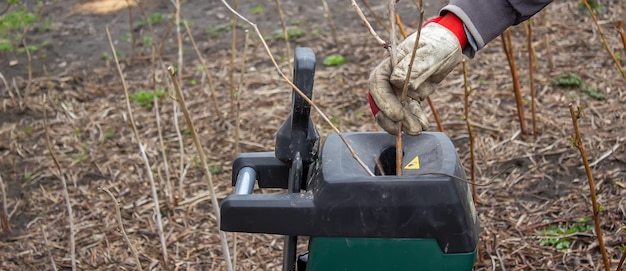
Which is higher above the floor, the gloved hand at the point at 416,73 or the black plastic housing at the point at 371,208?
the gloved hand at the point at 416,73

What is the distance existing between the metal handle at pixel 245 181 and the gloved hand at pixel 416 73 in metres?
0.34

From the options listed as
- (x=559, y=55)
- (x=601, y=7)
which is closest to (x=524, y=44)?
(x=559, y=55)

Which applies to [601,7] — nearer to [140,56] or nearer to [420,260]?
[140,56]

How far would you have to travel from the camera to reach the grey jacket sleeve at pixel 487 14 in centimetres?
198

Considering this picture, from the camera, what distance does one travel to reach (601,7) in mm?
4742

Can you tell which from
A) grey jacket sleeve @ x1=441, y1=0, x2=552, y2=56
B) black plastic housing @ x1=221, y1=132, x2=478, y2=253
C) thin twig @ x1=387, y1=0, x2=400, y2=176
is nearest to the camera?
black plastic housing @ x1=221, y1=132, x2=478, y2=253

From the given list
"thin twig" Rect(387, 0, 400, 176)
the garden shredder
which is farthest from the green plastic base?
"thin twig" Rect(387, 0, 400, 176)

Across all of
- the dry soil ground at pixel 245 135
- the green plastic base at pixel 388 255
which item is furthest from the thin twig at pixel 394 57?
the dry soil ground at pixel 245 135

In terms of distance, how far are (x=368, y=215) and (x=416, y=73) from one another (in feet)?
1.44

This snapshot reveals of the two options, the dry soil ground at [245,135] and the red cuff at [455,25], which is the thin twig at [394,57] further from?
the dry soil ground at [245,135]

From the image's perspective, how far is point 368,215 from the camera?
1611 mm

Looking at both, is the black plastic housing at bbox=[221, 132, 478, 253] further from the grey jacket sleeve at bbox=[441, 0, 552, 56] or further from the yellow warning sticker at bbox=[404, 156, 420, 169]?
the grey jacket sleeve at bbox=[441, 0, 552, 56]

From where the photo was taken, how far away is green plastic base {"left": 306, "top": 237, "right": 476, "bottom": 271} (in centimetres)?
163

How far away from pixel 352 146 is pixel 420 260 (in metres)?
0.36
